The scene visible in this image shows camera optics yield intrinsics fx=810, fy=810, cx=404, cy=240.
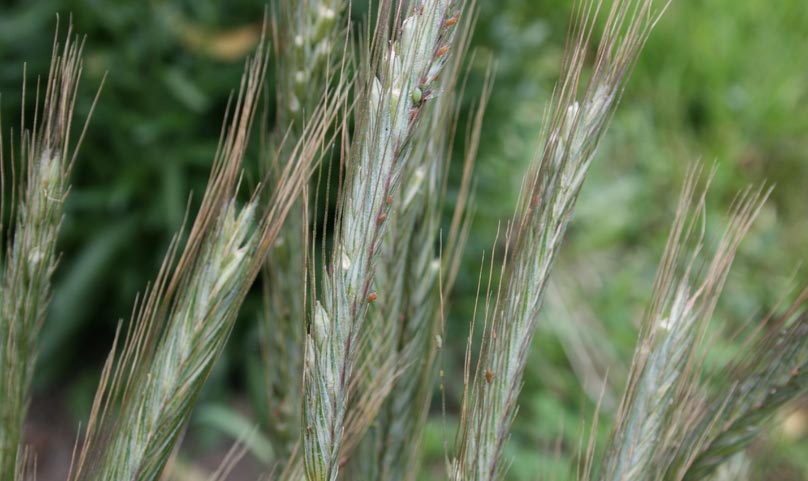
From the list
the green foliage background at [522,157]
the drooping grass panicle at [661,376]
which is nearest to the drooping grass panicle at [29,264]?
the drooping grass panicle at [661,376]

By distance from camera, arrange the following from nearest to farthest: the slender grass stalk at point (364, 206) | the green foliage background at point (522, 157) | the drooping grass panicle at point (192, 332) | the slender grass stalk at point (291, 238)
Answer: the slender grass stalk at point (364, 206) → the drooping grass panicle at point (192, 332) → the slender grass stalk at point (291, 238) → the green foliage background at point (522, 157)

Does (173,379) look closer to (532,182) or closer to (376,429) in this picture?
(376,429)

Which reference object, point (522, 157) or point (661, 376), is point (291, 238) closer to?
point (661, 376)

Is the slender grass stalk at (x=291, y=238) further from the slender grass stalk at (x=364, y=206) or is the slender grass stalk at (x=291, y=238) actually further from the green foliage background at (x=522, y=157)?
the green foliage background at (x=522, y=157)

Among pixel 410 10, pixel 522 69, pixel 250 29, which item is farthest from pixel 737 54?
pixel 410 10

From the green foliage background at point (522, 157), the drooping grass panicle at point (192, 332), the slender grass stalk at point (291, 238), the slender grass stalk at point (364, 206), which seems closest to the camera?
the slender grass stalk at point (364, 206)

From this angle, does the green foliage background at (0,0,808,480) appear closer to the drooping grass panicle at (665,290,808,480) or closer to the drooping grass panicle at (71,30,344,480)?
the drooping grass panicle at (665,290,808,480)

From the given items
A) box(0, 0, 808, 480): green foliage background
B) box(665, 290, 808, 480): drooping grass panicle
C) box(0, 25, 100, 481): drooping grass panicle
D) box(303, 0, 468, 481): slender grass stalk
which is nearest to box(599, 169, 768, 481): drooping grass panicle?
box(665, 290, 808, 480): drooping grass panicle
